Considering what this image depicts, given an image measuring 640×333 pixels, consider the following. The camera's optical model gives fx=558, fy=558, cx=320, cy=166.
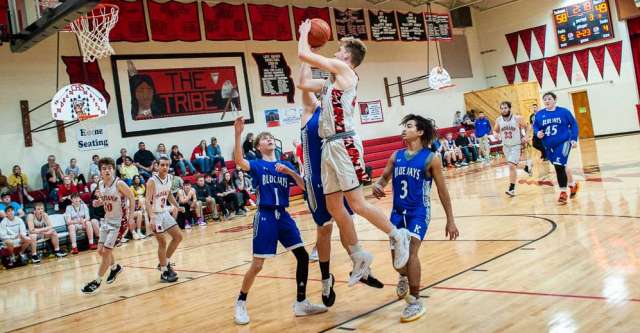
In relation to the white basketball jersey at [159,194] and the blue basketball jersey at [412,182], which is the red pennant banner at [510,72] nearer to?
the white basketball jersey at [159,194]

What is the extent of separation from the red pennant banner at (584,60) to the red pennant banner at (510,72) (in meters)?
2.82

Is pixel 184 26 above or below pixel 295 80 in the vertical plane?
above

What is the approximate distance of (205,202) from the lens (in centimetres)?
1405

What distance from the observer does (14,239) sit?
1053 cm

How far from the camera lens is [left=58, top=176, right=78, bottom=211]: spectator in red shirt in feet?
40.7

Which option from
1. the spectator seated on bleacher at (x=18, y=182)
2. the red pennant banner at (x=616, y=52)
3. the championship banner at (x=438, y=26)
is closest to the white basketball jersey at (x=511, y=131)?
the spectator seated on bleacher at (x=18, y=182)

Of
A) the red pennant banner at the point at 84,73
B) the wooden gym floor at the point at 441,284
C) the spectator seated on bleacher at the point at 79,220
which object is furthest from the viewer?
the red pennant banner at the point at 84,73

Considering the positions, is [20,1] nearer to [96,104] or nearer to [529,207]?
[96,104]

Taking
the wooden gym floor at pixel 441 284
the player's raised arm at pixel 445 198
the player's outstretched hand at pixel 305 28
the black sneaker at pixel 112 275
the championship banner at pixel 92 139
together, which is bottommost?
the wooden gym floor at pixel 441 284

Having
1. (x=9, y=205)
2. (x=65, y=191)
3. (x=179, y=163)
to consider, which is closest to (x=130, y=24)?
(x=179, y=163)

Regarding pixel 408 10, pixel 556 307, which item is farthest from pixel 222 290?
pixel 408 10

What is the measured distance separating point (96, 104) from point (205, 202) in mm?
3466

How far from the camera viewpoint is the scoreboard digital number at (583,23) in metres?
23.1

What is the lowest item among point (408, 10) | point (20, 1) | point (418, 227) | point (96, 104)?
point (418, 227)
